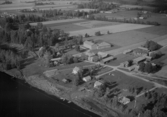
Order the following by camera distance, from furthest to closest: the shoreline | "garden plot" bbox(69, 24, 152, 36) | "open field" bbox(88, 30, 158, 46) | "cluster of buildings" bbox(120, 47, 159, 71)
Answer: "garden plot" bbox(69, 24, 152, 36) → "open field" bbox(88, 30, 158, 46) → "cluster of buildings" bbox(120, 47, 159, 71) → the shoreline

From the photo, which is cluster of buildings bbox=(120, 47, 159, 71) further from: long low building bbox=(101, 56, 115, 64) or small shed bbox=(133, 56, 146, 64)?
long low building bbox=(101, 56, 115, 64)

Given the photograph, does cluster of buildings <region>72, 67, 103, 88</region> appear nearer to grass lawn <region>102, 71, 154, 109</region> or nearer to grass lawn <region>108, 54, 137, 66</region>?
grass lawn <region>102, 71, 154, 109</region>

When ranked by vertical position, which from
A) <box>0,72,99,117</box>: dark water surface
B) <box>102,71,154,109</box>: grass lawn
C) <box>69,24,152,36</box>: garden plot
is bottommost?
<box>0,72,99,117</box>: dark water surface

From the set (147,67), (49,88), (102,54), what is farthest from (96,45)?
(49,88)

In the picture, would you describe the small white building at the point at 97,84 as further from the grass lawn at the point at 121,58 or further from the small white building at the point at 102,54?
the small white building at the point at 102,54

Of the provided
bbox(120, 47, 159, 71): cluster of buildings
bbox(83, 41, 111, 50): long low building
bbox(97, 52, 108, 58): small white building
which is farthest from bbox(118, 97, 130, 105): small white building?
bbox(83, 41, 111, 50): long low building

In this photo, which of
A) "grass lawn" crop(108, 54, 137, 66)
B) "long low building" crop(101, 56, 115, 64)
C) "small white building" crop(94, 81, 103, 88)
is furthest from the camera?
"grass lawn" crop(108, 54, 137, 66)

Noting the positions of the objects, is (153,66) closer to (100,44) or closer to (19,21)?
(100,44)

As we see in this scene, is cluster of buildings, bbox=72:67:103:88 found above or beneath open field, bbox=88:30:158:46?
beneath

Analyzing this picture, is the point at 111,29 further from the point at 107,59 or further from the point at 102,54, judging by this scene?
the point at 107,59

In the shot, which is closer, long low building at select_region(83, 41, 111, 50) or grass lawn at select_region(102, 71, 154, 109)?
grass lawn at select_region(102, 71, 154, 109)
